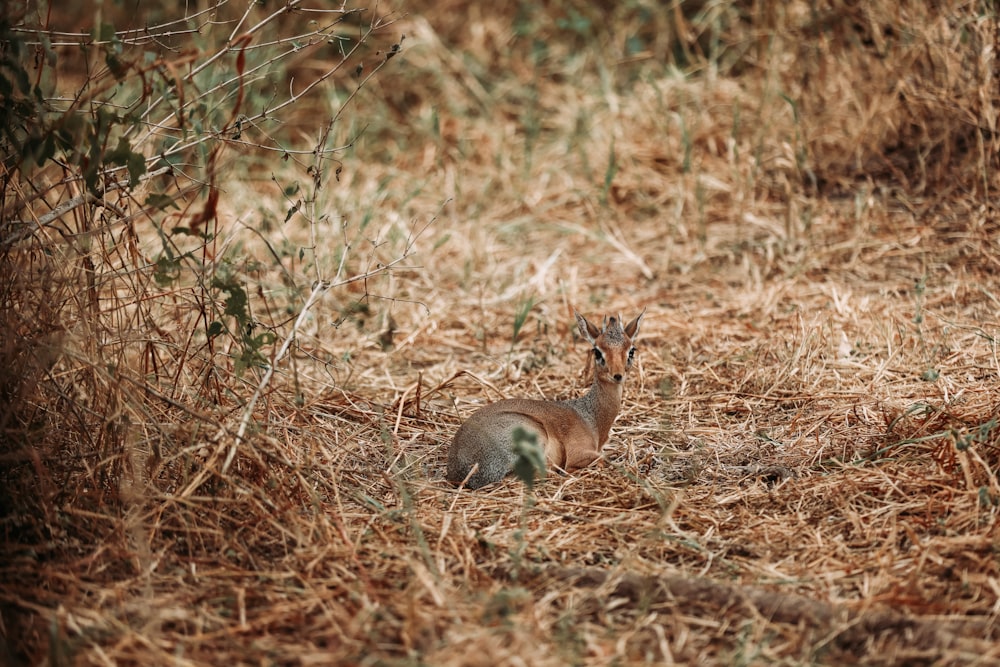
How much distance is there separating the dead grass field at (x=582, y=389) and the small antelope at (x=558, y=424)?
122 millimetres

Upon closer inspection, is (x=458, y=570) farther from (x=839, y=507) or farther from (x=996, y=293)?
(x=996, y=293)

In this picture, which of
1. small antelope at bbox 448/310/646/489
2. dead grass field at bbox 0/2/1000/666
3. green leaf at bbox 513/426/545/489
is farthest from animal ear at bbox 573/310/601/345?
green leaf at bbox 513/426/545/489

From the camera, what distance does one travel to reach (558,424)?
14.7 ft

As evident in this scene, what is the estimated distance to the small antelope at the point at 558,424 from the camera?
13.7ft

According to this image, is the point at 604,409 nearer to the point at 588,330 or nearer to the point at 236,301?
the point at 588,330

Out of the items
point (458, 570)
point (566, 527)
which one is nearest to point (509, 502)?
point (566, 527)

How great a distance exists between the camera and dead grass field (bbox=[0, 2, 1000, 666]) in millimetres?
3049

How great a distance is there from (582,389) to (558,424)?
32.4 inches

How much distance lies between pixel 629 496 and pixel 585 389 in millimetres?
1342

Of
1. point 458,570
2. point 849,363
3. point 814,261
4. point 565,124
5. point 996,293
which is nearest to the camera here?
point 458,570

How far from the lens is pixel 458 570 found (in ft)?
11.2

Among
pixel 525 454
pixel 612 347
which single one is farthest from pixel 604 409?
pixel 525 454

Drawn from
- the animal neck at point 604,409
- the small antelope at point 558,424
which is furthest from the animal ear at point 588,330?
the animal neck at point 604,409

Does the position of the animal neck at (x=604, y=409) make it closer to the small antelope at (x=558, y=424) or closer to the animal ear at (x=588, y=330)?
the small antelope at (x=558, y=424)
